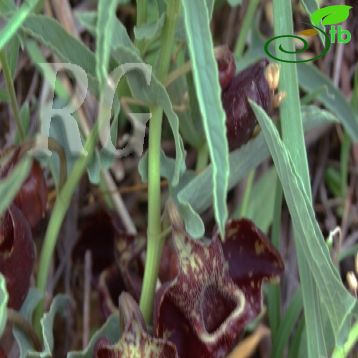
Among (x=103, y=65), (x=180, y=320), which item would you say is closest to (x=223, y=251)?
(x=180, y=320)

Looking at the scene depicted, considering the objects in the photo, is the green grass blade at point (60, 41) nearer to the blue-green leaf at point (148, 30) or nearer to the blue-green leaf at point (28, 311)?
the blue-green leaf at point (148, 30)

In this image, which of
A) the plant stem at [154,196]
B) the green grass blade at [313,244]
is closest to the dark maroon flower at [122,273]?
the plant stem at [154,196]

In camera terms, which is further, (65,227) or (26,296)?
(65,227)

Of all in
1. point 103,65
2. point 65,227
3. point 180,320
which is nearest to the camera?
point 103,65

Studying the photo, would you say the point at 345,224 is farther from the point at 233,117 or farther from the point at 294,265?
the point at 233,117

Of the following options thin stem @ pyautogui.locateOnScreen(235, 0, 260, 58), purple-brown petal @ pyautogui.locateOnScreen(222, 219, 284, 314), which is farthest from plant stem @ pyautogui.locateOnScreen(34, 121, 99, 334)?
thin stem @ pyautogui.locateOnScreen(235, 0, 260, 58)

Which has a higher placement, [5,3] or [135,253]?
[5,3]
